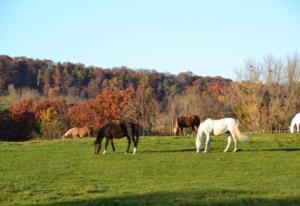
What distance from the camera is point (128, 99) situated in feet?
236

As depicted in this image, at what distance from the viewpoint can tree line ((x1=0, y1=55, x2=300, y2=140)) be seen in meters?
50.4

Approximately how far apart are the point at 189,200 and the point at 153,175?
15.7 ft

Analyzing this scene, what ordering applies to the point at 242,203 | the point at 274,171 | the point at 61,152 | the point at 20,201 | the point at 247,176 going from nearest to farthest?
the point at 242,203 < the point at 20,201 < the point at 247,176 < the point at 274,171 < the point at 61,152

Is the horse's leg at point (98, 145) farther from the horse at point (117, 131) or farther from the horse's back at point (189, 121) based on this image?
the horse's back at point (189, 121)

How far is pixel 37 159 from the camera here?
19547 mm

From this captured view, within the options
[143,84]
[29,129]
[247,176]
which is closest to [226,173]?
[247,176]

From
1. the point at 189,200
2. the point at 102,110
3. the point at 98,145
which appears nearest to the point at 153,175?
the point at 189,200

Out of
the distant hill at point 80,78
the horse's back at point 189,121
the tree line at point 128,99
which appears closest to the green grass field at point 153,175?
the horse's back at point 189,121

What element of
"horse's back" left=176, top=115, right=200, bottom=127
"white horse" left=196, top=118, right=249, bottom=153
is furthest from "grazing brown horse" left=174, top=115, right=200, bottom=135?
"white horse" left=196, top=118, right=249, bottom=153

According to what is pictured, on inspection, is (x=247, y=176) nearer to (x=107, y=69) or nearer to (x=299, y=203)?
(x=299, y=203)

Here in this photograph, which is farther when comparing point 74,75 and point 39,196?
point 74,75

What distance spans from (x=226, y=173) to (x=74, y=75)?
11348cm

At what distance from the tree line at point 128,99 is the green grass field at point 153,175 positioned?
87.0ft

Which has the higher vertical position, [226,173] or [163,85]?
[163,85]
